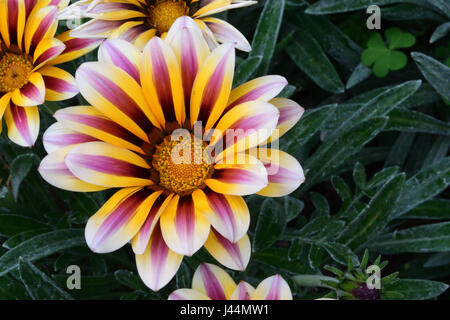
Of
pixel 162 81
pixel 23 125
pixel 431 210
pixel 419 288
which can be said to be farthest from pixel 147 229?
pixel 431 210

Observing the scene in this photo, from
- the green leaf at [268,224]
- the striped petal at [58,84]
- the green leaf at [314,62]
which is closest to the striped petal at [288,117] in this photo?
the green leaf at [268,224]

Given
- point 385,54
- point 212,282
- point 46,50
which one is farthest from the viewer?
point 385,54

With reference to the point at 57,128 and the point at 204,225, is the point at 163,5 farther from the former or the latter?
the point at 204,225

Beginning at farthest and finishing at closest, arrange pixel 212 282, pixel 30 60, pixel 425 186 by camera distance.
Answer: pixel 425 186 → pixel 30 60 → pixel 212 282

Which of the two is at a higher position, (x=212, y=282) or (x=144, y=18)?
(x=144, y=18)

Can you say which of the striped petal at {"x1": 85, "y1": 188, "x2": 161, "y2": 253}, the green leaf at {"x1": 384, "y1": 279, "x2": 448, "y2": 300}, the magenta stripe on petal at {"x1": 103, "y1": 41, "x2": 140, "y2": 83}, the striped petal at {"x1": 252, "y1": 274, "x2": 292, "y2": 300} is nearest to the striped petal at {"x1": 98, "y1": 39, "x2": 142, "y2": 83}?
the magenta stripe on petal at {"x1": 103, "y1": 41, "x2": 140, "y2": 83}

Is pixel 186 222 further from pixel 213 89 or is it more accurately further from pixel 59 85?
pixel 59 85

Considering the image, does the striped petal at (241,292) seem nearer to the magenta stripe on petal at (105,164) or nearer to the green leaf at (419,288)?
the magenta stripe on petal at (105,164)

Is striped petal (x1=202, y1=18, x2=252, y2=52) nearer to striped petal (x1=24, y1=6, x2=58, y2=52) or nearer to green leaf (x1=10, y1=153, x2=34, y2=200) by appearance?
striped petal (x1=24, y1=6, x2=58, y2=52)
